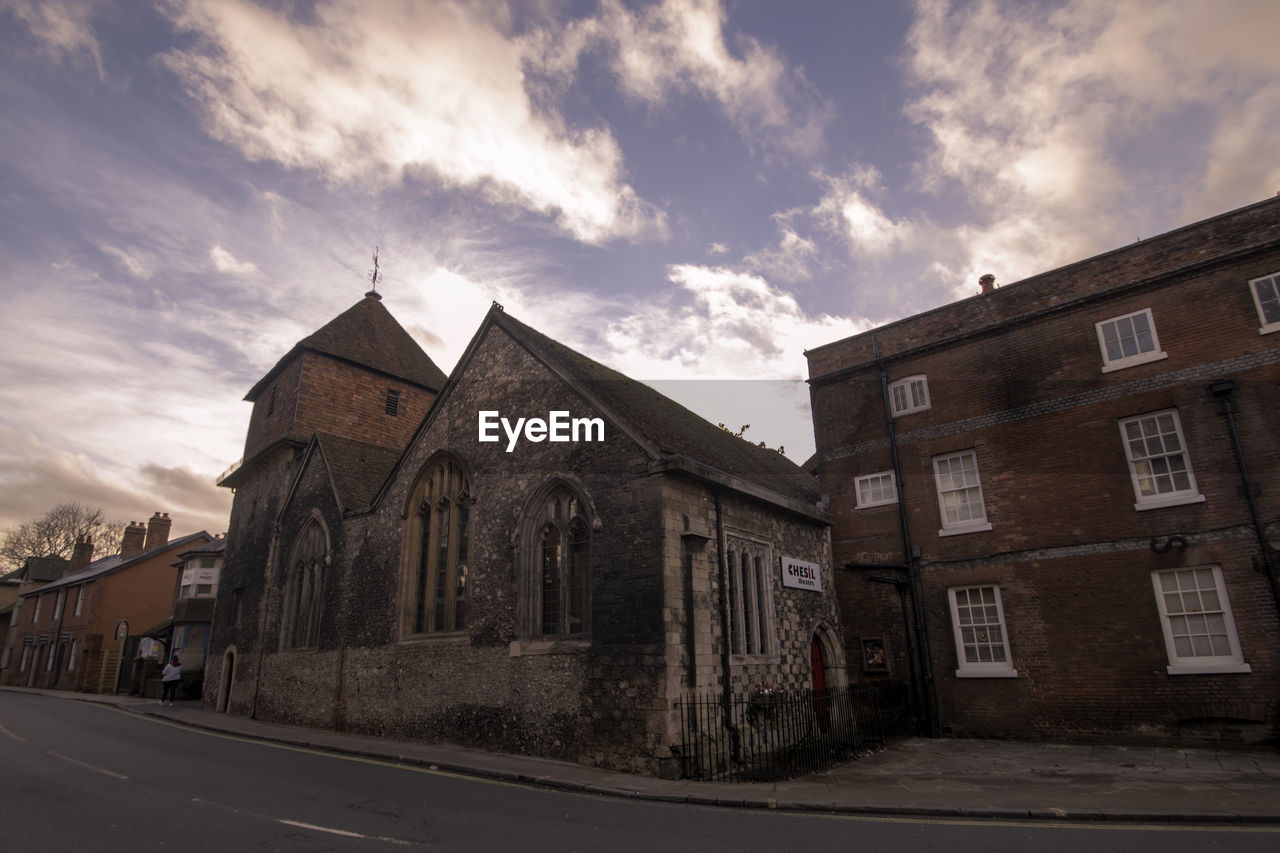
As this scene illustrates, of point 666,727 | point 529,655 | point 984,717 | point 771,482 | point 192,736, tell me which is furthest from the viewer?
point 771,482

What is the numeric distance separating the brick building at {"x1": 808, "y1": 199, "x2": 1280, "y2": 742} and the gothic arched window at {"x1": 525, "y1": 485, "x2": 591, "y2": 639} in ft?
26.3

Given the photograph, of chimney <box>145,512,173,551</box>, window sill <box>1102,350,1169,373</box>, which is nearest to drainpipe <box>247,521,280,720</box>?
window sill <box>1102,350,1169,373</box>

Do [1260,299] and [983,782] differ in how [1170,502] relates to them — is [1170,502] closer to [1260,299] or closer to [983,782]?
[1260,299]

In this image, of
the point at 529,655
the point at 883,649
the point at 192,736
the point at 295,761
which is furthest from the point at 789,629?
the point at 192,736

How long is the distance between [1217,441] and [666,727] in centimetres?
1206

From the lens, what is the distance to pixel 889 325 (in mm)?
19016

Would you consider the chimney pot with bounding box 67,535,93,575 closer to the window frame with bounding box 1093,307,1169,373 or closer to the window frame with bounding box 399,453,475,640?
the window frame with bounding box 399,453,475,640

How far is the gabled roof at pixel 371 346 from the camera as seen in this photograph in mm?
26875

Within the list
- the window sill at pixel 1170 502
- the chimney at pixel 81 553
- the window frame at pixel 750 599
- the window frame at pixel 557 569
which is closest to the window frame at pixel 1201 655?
the window sill at pixel 1170 502

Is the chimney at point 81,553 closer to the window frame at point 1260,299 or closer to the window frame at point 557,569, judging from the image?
the window frame at point 557,569

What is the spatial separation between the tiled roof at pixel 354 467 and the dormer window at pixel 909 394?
44.8ft

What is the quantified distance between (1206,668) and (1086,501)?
3632mm

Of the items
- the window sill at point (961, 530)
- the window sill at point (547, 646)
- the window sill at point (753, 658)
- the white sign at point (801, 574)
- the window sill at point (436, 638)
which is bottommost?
the window sill at point (753, 658)

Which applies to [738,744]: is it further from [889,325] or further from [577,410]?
[889,325]
